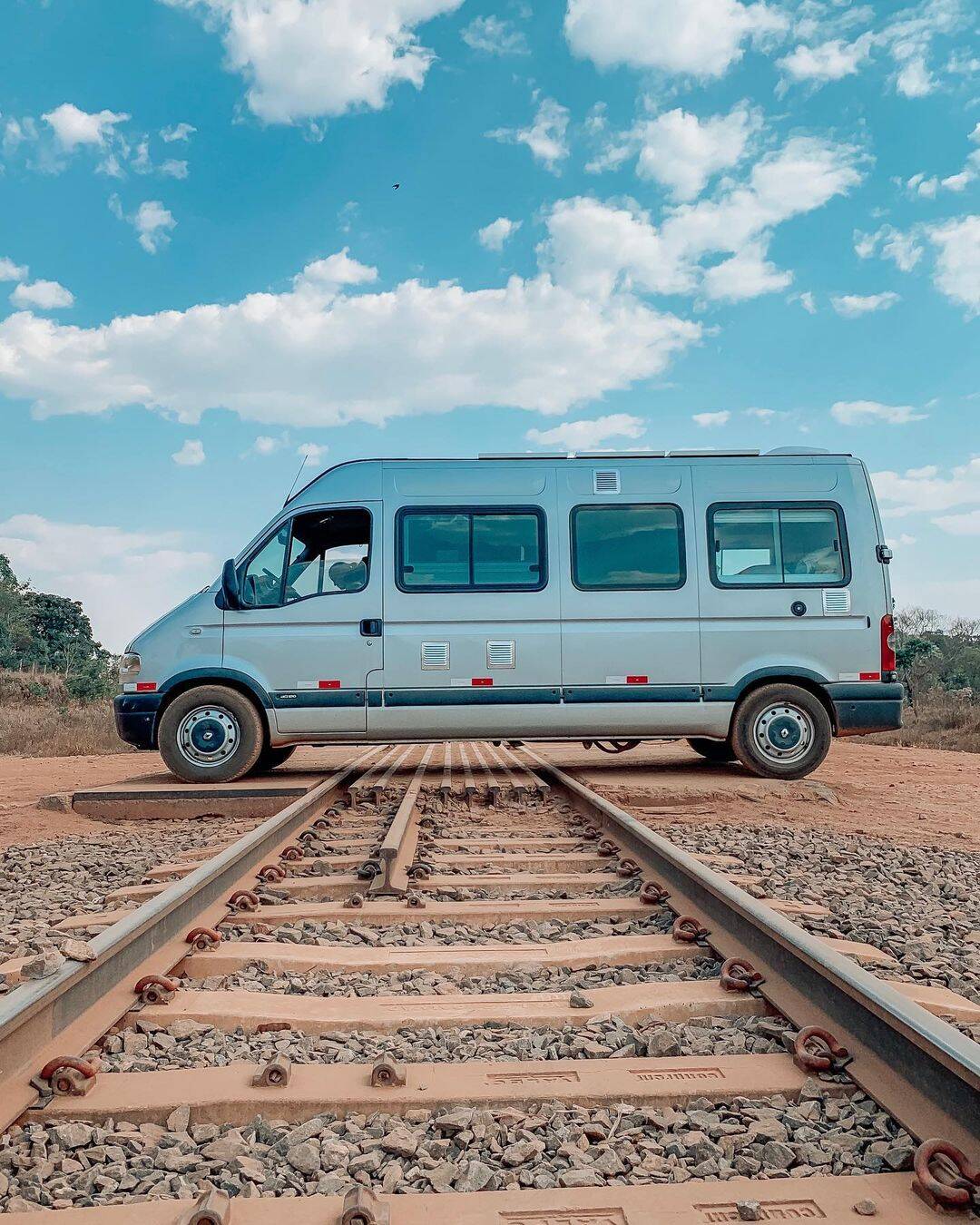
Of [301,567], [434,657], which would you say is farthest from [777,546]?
[301,567]

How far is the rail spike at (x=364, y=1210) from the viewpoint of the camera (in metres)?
1.74

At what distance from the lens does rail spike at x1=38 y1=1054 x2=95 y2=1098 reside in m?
2.31

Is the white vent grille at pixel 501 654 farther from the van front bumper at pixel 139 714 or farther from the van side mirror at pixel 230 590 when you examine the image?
the van front bumper at pixel 139 714

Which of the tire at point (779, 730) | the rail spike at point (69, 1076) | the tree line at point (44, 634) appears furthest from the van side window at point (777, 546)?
the tree line at point (44, 634)

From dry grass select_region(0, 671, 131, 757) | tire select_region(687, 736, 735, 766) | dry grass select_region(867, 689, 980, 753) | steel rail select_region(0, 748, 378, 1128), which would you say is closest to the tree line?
dry grass select_region(0, 671, 131, 757)

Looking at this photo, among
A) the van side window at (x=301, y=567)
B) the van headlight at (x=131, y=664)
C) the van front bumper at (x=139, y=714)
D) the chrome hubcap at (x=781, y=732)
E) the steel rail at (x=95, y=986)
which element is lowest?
the steel rail at (x=95, y=986)

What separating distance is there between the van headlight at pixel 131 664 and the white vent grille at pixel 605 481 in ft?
14.4

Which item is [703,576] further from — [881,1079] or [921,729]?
[921,729]

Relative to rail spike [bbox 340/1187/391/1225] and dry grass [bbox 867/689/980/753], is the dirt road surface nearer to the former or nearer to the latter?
dry grass [bbox 867/689/980/753]

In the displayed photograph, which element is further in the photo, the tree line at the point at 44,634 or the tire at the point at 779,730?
the tree line at the point at 44,634

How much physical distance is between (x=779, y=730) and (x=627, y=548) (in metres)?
2.18

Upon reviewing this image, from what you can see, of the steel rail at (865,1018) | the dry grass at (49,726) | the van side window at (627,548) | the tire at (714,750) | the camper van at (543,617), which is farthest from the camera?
the dry grass at (49,726)

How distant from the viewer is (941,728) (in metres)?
20.8

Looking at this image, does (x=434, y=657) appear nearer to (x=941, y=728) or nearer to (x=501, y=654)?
(x=501, y=654)
